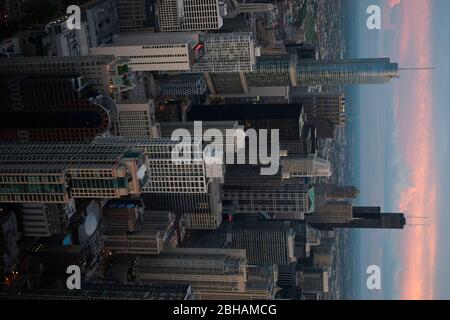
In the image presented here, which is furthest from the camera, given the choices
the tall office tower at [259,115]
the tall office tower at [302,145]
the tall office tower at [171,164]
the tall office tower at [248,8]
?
the tall office tower at [248,8]

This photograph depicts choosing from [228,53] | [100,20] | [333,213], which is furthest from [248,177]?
[100,20]

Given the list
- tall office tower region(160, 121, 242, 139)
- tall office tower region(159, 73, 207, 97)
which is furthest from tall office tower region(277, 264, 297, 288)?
tall office tower region(159, 73, 207, 97)

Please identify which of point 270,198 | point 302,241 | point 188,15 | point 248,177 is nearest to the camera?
point 188,15

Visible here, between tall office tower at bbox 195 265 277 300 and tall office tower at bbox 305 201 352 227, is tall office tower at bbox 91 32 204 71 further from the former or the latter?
tall office tower at bbox 305 201 352 227

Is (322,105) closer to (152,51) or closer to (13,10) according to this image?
(152,51)

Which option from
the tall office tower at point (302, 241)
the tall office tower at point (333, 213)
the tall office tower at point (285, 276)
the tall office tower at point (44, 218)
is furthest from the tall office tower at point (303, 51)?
the tall office tower at point (44, 218)

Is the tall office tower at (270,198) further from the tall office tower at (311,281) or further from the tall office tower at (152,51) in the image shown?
the tall office tower at (152,51)
